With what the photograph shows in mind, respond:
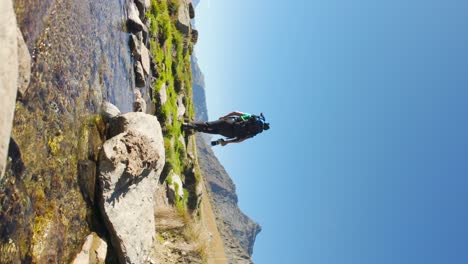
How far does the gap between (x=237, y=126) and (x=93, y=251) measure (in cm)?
987

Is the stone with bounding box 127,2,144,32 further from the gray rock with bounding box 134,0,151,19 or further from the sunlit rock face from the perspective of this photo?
the sunlit rock face

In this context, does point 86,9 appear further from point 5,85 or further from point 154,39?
point 154,39

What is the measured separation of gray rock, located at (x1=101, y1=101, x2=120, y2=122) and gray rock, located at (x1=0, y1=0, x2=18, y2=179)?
4506 mm

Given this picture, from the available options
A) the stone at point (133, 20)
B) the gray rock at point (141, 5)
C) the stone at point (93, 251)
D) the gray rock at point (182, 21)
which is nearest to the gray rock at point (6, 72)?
the stone at point (93, 251)

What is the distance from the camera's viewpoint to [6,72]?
141 inches

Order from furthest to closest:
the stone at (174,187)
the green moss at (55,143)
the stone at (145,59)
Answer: the stone at (174,187) < the stone at (145,59) < the green moss at (55,143)

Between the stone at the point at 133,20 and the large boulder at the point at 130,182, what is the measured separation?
3892mm

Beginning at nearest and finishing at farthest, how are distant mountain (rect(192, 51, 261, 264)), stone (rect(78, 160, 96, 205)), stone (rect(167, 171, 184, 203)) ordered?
stone (rect(78, 160, 96, 205)), stone (rect(167, 171, 184, 203)), distant mountain (rect(192, 51, 261, 264))

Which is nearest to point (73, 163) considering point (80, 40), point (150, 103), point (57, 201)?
point (57, 201)

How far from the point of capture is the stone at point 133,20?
11664mm

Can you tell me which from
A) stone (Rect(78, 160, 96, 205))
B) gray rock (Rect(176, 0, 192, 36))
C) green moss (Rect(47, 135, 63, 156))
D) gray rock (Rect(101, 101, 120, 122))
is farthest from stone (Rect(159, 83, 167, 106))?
green moss (Rect(47, 135, 63, 156))

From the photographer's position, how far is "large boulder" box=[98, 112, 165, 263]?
7.20 metres

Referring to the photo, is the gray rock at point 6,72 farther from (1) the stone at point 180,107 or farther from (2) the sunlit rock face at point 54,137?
(1) the stone at point 180,107

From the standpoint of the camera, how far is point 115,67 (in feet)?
32.4
